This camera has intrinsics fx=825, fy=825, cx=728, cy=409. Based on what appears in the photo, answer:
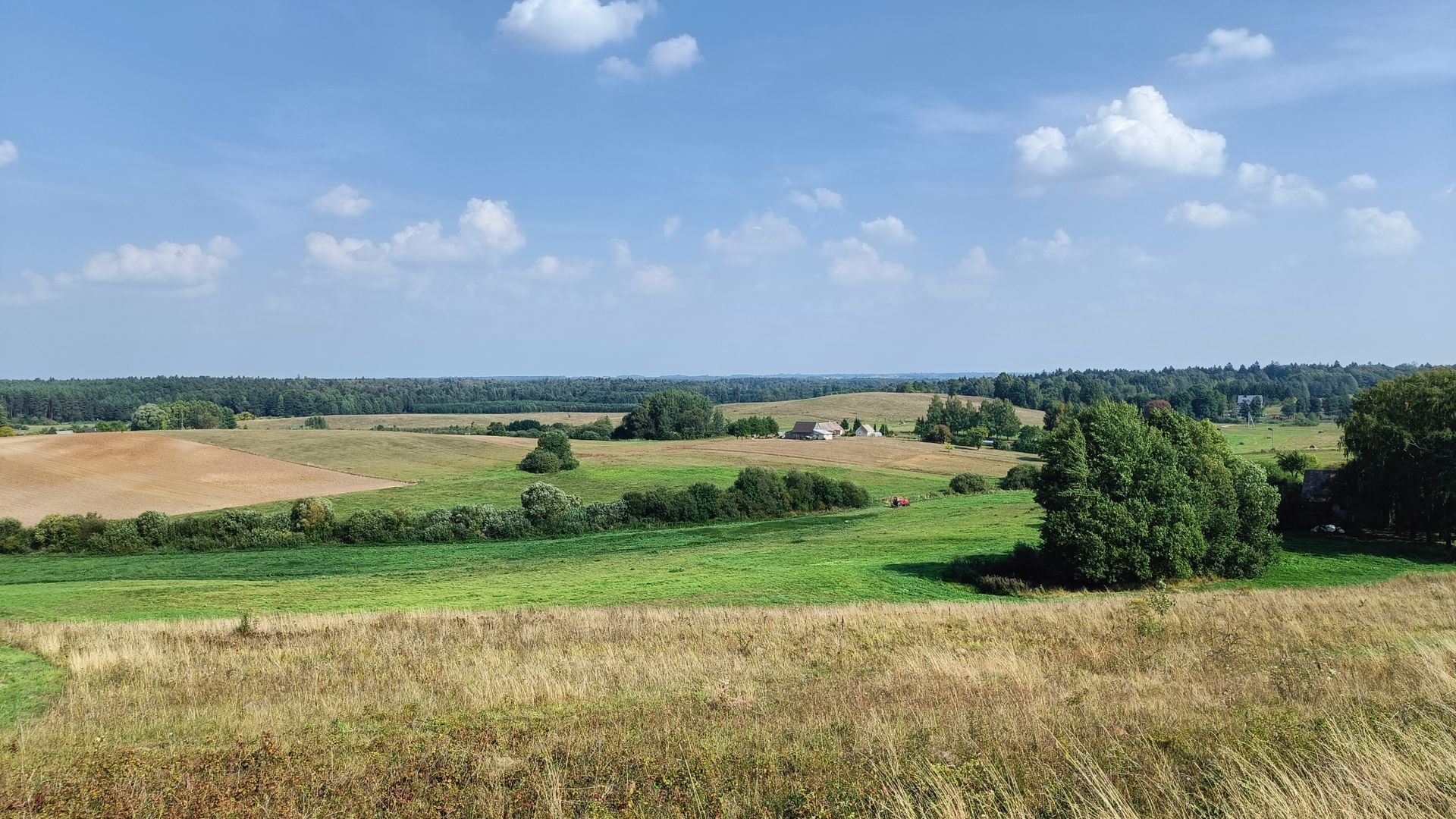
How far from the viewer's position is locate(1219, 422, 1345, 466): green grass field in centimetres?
8575

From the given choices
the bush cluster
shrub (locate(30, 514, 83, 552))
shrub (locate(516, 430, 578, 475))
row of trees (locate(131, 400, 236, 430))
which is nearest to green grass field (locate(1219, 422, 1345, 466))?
the bush cluster

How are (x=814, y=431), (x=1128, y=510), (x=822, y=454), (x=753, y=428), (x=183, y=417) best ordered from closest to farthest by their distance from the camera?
(x=1128, y=510) < (x=822, y=454) < (x=183, y=417) < (x=814, y=431) < (x=753, y=428)

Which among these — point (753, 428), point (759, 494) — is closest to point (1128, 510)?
point (759, 494)

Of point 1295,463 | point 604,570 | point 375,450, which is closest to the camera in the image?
point 604,570

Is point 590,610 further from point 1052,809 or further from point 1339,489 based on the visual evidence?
point 1339,489

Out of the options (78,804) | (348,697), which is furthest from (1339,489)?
(78,804)

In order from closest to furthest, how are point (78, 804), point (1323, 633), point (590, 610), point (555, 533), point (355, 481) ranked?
point (78, 804), point (1323, 633), point (590, 610), point (555, 533), point (355, 481)

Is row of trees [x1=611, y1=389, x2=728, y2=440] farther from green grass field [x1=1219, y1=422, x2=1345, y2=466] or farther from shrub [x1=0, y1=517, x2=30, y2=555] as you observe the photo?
shrub [x1=0, y1=517, x2=30, y2=555]

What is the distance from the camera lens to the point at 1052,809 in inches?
232

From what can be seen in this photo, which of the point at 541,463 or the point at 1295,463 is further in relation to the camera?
the point at 541,463

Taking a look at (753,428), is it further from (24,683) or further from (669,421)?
(24,683)

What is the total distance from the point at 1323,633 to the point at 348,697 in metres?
17.1

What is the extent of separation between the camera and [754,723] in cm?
887

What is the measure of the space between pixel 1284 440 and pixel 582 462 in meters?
97.2
